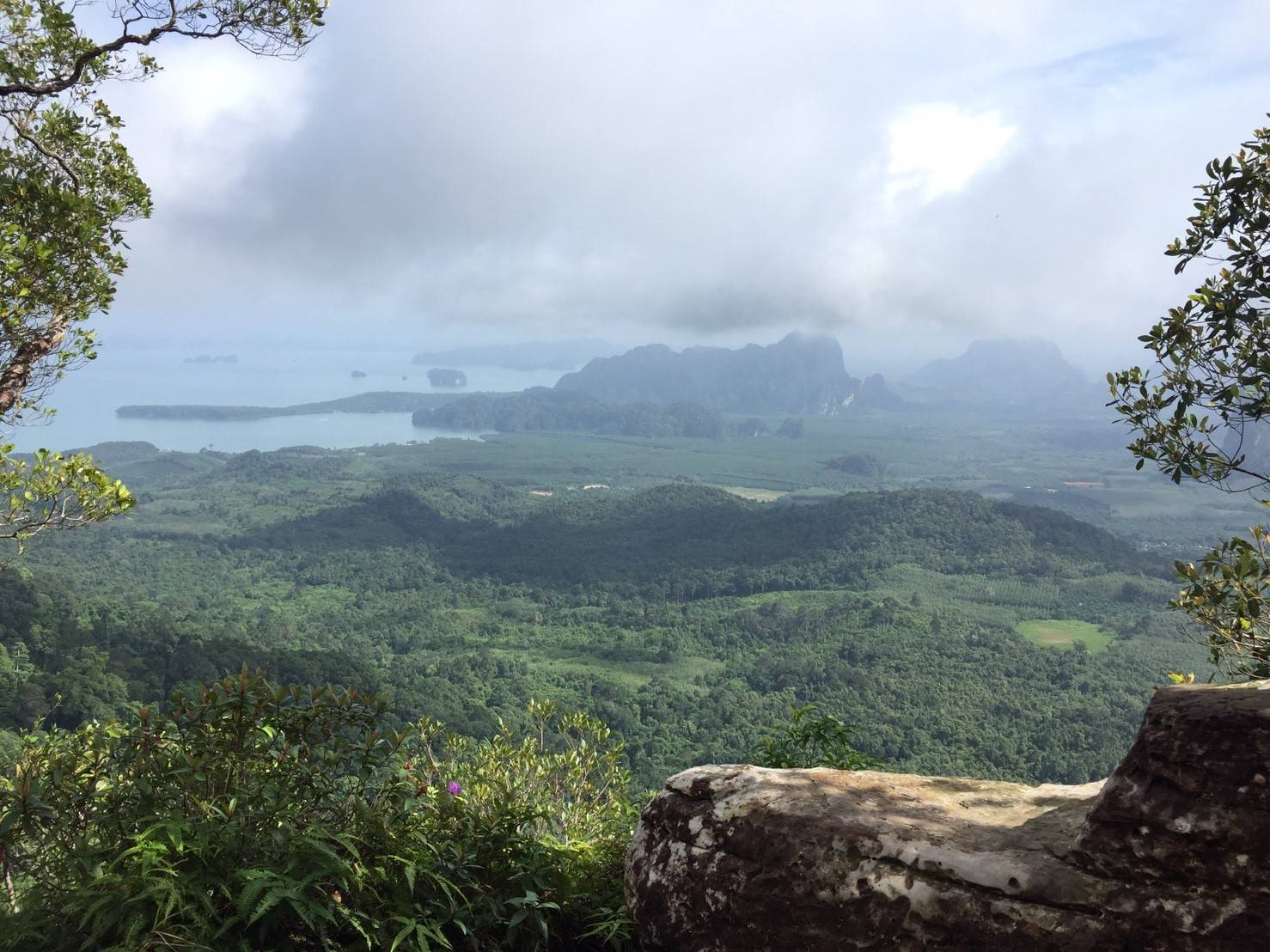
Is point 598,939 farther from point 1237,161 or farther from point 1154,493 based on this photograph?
point 1154,493

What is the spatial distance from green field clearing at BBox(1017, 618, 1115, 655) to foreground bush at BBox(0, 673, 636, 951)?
209 feet

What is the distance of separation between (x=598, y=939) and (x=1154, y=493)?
562 feet

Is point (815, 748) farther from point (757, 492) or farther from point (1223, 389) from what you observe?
point (757, 492)

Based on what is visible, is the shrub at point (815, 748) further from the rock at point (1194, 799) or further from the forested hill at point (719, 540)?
the forested hill at point (719, 540)

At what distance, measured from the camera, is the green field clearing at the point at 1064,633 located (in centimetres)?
5825

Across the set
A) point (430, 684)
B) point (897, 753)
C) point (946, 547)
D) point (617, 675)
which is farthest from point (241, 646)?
point (946, 547)

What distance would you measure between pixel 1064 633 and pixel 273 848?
70104mm

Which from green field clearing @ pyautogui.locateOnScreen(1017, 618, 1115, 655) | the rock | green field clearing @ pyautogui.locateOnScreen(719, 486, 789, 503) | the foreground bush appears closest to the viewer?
the rock

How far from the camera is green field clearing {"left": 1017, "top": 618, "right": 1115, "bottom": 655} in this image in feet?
191

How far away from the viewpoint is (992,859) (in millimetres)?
2416

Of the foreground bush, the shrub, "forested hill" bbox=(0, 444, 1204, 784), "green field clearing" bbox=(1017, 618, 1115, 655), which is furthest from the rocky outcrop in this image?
"green field clearing" bbox=(1017, 618, 1115, 655)

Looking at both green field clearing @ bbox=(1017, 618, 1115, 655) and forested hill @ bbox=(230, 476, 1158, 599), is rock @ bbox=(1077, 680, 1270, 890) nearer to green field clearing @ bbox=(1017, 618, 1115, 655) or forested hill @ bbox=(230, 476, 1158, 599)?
green field clearing @ bbox=(1017, 618, 1115, 655)

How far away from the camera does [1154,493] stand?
14300 cm

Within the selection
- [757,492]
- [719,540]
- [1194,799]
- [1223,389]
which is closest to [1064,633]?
[719,540]
